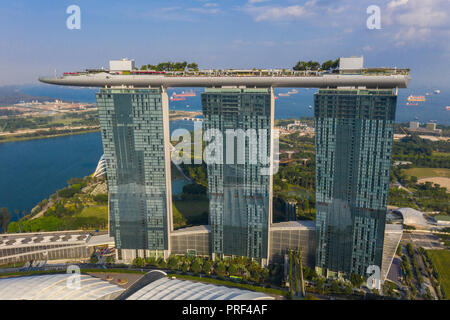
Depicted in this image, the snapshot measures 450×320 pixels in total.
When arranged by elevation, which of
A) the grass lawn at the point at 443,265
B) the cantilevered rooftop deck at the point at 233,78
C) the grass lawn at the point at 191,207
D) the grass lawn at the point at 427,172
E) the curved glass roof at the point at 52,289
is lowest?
the grass lawn at the point at 443,265

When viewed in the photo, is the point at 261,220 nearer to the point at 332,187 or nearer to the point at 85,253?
the point at 332,187

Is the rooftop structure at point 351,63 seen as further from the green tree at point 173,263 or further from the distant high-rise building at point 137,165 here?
the green tree at point 173,263

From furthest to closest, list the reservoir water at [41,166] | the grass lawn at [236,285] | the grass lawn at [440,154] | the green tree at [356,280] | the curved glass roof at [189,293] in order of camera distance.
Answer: the grass lawn at [440,154] → the reservoir water at [41,166] → the green tree at [356,280] → the grass lawn at [236,285] → the curved glass roof at [189,293]

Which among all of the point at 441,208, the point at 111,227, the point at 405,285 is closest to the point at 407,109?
the point at 441,208

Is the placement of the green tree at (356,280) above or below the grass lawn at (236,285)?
below

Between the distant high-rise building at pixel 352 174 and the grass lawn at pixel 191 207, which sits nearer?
the distant high-rise building at pixel 352 174

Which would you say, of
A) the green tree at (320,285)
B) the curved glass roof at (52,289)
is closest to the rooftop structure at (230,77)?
the green tree at (320,285)
